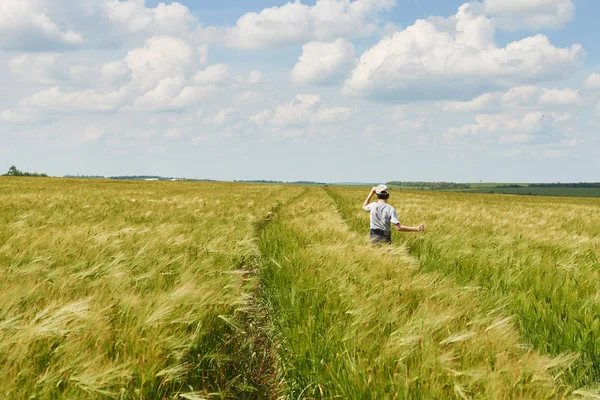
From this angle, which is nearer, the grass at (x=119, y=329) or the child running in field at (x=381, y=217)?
the grass at (x=119, y=329)

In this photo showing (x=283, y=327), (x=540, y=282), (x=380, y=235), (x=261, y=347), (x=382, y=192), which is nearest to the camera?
(x=283, y=327)

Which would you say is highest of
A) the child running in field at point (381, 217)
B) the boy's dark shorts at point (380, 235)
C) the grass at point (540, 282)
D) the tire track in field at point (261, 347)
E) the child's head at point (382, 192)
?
the child's head at point (382, 192)

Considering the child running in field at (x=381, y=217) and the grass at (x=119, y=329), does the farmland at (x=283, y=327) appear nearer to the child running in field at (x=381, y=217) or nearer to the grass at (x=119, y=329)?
the grass at (x=119, y=329)

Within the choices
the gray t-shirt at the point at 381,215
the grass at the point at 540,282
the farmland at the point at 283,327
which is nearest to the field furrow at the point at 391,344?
the farmland at the point at 283,327

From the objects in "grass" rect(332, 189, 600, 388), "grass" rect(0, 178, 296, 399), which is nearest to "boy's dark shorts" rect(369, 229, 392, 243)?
"grass" rect(332, 189, 600, 388)

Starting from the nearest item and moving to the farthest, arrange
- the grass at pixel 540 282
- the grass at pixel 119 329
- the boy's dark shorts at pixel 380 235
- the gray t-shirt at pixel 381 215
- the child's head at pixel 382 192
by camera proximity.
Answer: the grass at pixel 119 329 < the grass at pixel 540 282 < the child's head at pixel 382 192 < the gray t-shirt at pixel 381 215 < the boy's dark shorts at pixel 380 235

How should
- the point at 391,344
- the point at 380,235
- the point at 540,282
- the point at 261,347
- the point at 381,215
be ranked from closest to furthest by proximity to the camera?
1. the point at 391,344
2. the point at 261,347
3. the point at 540,282
4. the point at 381,215
5. the point at 380,235

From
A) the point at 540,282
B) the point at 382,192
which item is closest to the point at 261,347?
the point at 540,282

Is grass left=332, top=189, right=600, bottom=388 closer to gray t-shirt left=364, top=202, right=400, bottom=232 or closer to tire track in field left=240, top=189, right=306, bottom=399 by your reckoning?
gray t-shirt left=364, top=202, right=400, bottom=232

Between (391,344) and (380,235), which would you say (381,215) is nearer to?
(380,235)

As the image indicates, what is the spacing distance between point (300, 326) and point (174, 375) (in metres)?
0.88

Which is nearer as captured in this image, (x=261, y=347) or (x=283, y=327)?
(x=283, y=327)

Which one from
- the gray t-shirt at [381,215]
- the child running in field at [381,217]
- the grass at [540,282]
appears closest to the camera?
the grass at [540,282]

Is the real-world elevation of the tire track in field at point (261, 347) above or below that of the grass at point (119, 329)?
below
